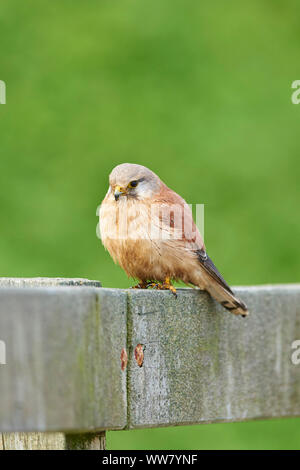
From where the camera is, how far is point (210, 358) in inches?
122

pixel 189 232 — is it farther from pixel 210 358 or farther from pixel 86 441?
pixel 86 441

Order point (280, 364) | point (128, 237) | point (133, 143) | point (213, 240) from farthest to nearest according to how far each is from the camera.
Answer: point (133, 143), point (213, 240), point (128, 237), point (280, 364)

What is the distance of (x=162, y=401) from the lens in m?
2.90

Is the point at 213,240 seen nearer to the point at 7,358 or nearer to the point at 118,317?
the point at 118,317

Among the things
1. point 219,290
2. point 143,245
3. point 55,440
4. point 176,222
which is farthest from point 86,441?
point 176,222

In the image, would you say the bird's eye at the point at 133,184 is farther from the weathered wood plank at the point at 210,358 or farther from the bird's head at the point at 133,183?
the weathered wood plank at the point at 210,358

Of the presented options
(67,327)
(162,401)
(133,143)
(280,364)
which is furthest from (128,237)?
(133,143)

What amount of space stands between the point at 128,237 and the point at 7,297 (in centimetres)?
178

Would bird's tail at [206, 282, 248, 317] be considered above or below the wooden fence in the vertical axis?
above

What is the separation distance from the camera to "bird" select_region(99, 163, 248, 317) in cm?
402

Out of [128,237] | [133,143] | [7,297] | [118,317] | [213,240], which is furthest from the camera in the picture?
[133,143]

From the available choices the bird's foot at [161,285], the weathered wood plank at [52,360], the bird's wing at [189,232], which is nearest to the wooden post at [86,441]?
the weathered wood plank at [52,360]

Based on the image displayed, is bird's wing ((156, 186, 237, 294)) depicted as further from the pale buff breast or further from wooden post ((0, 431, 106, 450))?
wooden post ((0, 431, 106, 450))

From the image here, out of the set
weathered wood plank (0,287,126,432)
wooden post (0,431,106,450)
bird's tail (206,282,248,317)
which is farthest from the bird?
weathered wood plank (0,287,126,432)
